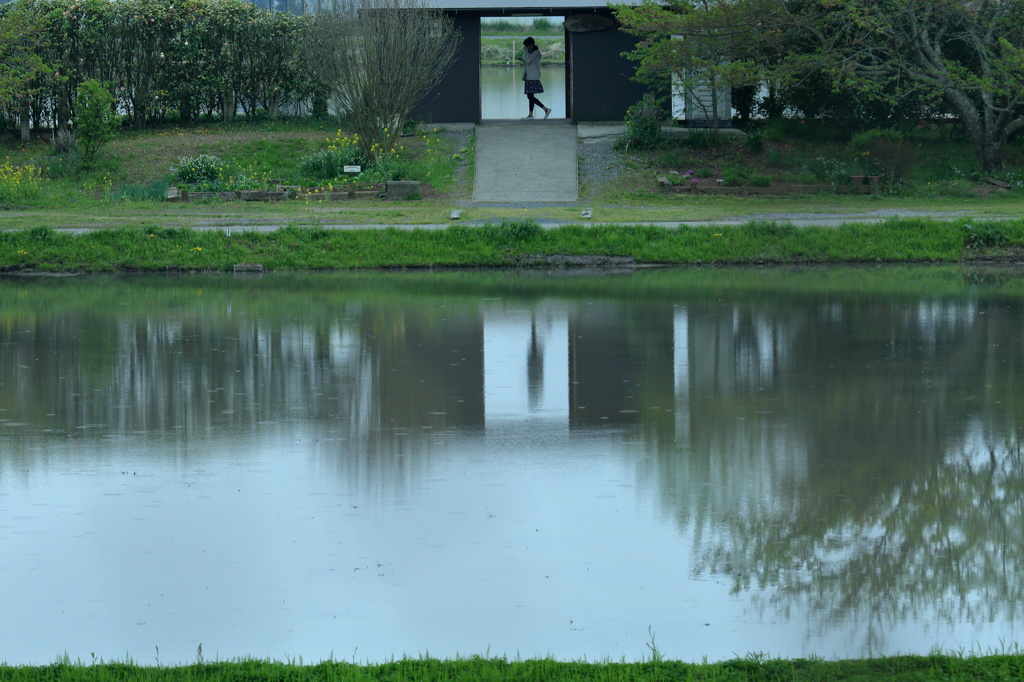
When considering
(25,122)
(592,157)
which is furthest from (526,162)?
(25,122)

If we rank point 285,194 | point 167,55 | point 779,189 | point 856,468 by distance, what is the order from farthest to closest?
point 167,55
point 779,189
point 285,194
point 856,468

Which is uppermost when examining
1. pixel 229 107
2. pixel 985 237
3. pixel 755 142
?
pixel 229 107

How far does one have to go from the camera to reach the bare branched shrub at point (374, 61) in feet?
95.9

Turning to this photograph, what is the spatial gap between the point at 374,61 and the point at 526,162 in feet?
13.7

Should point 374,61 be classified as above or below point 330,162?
above

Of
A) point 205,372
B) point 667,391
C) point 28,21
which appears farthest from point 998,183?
point 28,21

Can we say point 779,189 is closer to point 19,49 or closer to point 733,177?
point 733,177

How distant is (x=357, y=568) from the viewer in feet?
23.5

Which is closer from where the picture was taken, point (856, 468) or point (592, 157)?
point (856, 468)

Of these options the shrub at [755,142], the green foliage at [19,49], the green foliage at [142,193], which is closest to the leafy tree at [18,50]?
the green foliage at [19,49]

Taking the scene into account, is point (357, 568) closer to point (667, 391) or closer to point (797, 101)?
point (667, 391)

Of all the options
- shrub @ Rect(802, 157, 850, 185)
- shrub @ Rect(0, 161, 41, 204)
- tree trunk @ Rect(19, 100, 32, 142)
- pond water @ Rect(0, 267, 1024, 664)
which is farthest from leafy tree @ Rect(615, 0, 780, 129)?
tree trunk @ Rect(19, 100, 32, 142)

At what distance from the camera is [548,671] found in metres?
5.61

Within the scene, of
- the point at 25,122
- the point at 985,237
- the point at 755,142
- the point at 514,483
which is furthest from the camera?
the point at 25,122
